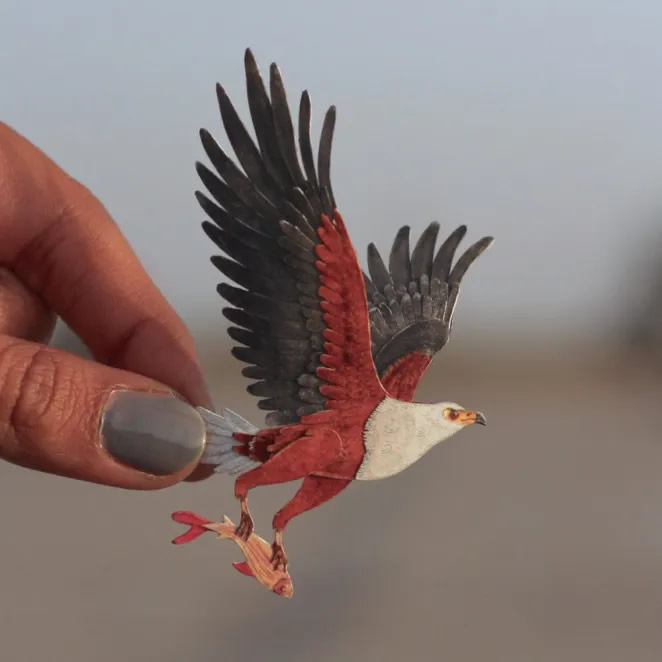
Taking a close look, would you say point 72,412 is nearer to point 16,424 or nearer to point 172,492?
point 16,424

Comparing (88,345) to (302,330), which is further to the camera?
(88,345)

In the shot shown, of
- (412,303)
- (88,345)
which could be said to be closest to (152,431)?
(412,303)

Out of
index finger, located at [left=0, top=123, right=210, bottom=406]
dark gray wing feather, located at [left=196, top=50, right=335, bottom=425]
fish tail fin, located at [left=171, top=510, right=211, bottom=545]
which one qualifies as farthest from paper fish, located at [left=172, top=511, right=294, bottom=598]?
index finger, located at [left=0, top=123, right=210, bottom=406]

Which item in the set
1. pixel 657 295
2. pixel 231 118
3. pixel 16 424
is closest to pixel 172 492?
pixel 16 424

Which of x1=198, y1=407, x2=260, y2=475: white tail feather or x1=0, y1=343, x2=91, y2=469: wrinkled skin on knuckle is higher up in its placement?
x1=0, y1=343, x2=91, y2=469: wrinkled skin on knuckle

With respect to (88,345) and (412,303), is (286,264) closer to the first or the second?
(412,303)

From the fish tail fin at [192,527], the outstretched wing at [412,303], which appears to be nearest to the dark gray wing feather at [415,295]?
the outstretched wing at [412,303]

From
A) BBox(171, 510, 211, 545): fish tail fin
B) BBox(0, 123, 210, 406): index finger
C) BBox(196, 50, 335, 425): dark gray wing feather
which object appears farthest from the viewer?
BBox(0, 123, 210, 406): index finger

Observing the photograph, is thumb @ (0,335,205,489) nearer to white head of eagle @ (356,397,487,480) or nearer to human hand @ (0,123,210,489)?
human hand @ (0,123,210,489)

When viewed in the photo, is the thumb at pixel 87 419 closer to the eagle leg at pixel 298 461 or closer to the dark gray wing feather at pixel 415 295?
the eagle leg at pixel 298 461
